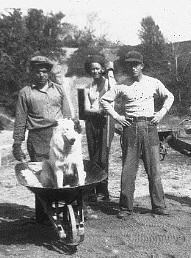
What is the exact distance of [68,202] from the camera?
451 cm

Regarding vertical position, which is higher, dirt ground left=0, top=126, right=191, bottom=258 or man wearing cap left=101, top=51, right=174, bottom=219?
man wearing cap left=101, top=51, right=174, bottom=219

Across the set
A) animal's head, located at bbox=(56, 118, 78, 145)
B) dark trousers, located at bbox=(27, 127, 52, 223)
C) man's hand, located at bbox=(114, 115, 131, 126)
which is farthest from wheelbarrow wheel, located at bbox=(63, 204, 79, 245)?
man's hand, located at bbox=(114, 115, 131, 126)

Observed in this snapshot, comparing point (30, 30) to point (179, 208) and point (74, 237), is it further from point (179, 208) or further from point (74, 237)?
point (74, 237)

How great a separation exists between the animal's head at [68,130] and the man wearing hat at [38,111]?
2.03ft

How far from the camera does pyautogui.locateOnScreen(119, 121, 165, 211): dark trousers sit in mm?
5547

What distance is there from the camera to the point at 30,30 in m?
20.4

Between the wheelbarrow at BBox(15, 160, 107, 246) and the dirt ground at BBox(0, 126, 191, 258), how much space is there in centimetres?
19

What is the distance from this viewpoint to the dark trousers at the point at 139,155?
5547mm

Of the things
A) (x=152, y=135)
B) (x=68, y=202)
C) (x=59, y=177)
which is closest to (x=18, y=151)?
(x=59, y=177)

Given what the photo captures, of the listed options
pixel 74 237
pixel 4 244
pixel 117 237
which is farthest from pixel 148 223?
pixel 4 244

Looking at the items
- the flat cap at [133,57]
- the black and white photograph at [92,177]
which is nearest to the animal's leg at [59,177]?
the black and white photograph at [92,177]

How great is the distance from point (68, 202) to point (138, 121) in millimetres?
1514

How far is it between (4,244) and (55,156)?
115 centimetres

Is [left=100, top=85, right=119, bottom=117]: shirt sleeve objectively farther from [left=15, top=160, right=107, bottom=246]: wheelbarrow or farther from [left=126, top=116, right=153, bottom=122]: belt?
[left=15, top=160, right=107, bottom=246]: wheelbarrow
